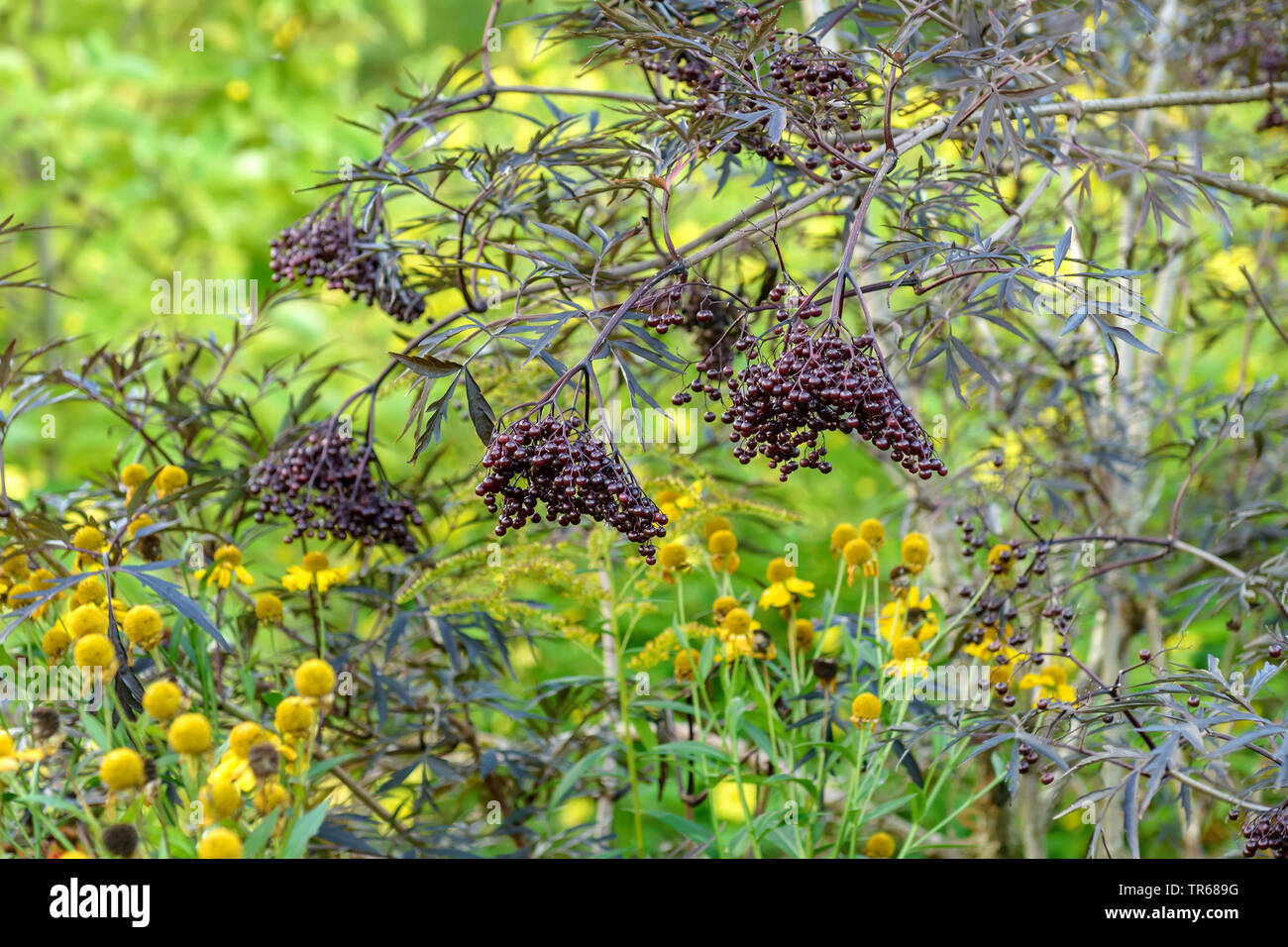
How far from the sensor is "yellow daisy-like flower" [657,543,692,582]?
1.07 m

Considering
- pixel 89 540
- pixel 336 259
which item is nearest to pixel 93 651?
pixel 89 540

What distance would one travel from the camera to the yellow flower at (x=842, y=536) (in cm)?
113

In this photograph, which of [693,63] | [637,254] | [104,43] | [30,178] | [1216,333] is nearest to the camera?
[693,63]

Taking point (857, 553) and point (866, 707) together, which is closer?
point (866, 707)

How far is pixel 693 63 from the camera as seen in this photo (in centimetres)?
108

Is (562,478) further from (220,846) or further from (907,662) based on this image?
(907,662)

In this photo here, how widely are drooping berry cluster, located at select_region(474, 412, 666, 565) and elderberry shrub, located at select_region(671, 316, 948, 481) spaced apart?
9 cm

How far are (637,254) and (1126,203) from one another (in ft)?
3.45

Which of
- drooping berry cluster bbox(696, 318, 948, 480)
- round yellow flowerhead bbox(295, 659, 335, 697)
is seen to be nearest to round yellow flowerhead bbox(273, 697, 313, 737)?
round yellow flowerhead bbox(295, 659, 335, 697)

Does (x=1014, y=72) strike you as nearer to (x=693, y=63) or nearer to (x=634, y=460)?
(x=693, y=63)

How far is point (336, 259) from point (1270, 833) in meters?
0.96

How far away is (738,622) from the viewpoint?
1.04 meters
